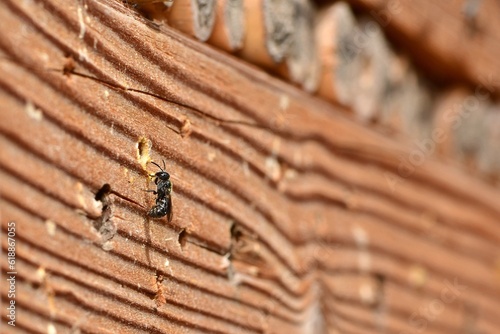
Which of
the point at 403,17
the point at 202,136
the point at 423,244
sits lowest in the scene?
the point at 202,136

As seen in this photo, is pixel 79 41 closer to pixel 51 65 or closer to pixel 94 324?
pixel 51 65

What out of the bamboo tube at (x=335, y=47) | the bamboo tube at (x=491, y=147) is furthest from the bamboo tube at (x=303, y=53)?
the bamboo tube at (x=491, y=147)

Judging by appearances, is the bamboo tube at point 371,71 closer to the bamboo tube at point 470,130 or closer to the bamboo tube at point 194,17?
the bamboo tube at point 470,130

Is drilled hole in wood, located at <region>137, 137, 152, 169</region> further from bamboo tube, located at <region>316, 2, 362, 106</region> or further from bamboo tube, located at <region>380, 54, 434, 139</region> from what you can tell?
bamboo tube, located at <region>380, 54, 434, 139</region>

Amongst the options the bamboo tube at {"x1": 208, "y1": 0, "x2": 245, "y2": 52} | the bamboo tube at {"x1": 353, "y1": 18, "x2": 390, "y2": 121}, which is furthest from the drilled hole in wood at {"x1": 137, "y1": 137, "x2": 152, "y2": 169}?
the bamboo tube at {"x1": 353, "y1": 18, "x2": 390, "y2": 121}

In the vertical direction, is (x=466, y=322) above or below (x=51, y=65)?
above

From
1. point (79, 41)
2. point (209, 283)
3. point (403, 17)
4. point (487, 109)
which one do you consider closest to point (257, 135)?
point (209, 283)
